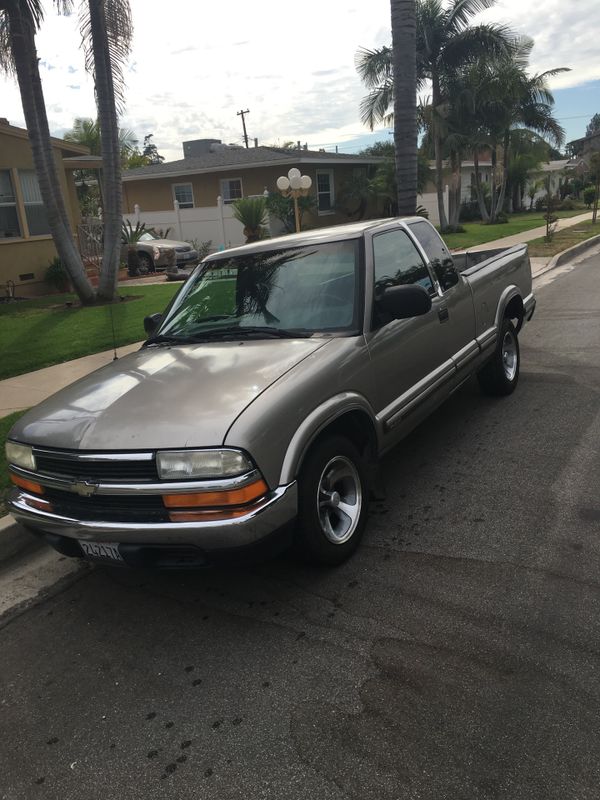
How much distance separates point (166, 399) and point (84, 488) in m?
0.58

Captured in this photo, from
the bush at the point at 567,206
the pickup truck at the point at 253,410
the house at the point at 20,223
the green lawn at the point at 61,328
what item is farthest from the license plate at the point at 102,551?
the bush at the point at 567,206

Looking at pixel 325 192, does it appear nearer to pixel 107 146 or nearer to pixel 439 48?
pixel 439 48

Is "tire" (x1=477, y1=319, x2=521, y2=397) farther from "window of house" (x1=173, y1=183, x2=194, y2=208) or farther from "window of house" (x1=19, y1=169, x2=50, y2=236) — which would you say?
"window of house" (x1=173, y1=183, x2=194, y2=208)

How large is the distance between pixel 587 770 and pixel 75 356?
8.40 m

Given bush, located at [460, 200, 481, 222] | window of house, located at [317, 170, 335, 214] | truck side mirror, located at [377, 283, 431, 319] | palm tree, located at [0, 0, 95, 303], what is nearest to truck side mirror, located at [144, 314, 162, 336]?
truck side mirror, located at [377, 283, 431, 319]

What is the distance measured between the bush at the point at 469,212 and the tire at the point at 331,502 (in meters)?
38.7

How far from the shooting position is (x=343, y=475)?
3.67m

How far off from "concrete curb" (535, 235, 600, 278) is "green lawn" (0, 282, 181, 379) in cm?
883

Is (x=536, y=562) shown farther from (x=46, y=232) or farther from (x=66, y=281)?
(x=46, y=232)

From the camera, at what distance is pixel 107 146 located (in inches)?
511

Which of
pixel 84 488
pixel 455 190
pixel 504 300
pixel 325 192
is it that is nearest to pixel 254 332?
pixel 84 488

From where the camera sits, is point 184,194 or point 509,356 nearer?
point 509,356

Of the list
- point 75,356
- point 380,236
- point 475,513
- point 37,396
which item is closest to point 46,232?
point 75,356

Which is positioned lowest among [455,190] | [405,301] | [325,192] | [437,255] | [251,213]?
[405,301]
